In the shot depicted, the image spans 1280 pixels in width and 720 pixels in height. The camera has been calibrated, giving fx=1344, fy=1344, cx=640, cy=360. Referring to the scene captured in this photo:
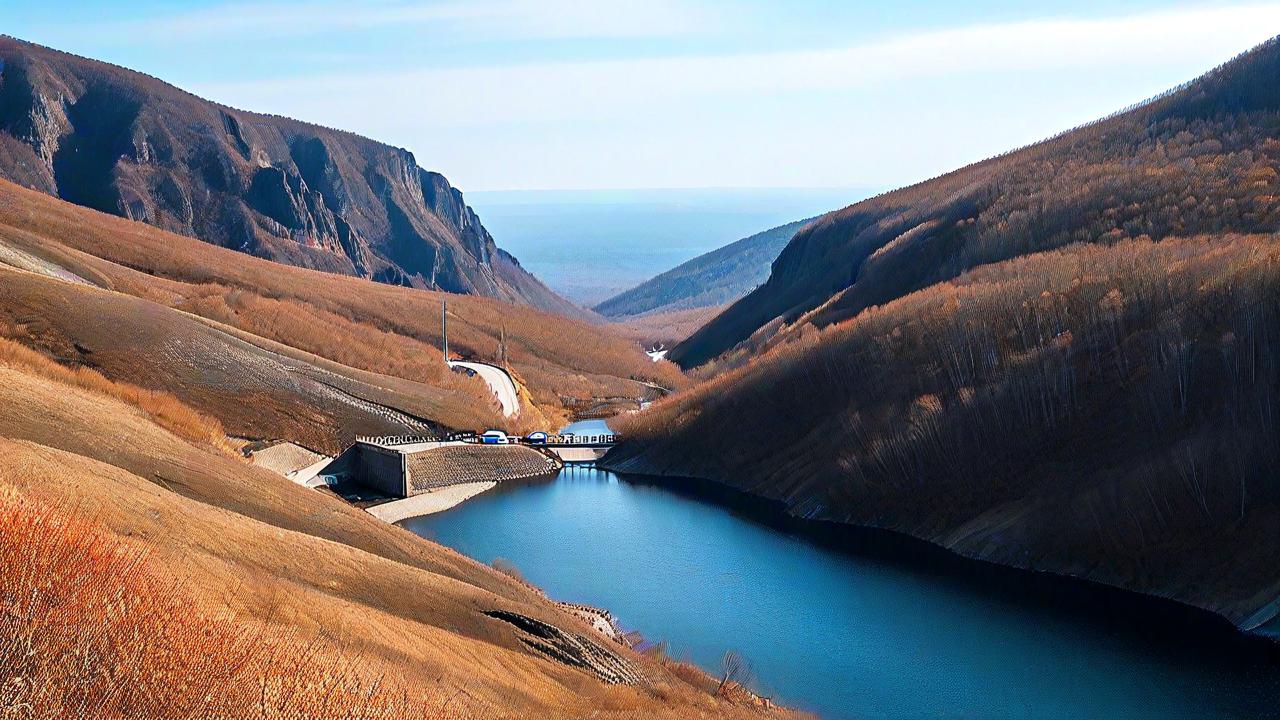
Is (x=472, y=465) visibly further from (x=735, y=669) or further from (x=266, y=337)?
(x=735, y=669)

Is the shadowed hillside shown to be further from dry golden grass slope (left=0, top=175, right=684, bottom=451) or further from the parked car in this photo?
dry golden grass slope (left=0, top=175, right=684, bottom=451)

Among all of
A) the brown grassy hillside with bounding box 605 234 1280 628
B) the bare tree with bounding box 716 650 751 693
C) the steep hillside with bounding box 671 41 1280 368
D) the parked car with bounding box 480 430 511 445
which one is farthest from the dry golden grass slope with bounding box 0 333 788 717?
the steep hillside with bounding box 671 41 1280 368

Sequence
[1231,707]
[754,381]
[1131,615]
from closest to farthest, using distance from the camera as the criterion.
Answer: [1231,707] → [1131,615] → [754,381]

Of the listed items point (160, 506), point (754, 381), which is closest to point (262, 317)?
point (754, 381)

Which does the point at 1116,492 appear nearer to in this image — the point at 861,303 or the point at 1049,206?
the point at 1049,206

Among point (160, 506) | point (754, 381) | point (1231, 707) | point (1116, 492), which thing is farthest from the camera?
point (754, 381)

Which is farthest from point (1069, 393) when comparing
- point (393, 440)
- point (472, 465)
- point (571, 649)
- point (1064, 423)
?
point (393, 440)
